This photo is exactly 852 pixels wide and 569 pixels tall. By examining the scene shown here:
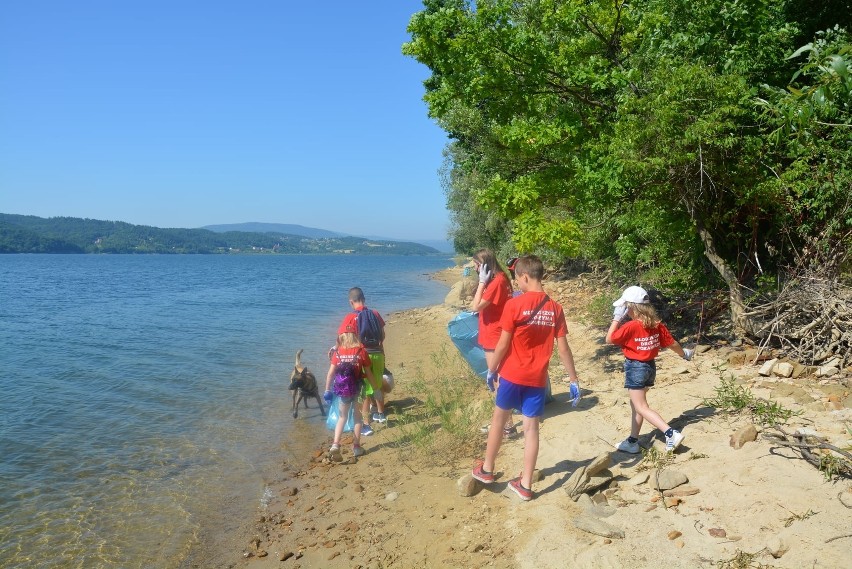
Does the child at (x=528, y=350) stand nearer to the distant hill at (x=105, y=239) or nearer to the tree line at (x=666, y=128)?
the tree line at (x=666, y=128)

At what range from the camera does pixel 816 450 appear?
4.43 m

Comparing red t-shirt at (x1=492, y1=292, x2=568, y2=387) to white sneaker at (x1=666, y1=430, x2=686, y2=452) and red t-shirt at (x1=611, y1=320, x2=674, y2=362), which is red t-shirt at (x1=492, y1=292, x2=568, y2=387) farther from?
white sneaker at (x1=666, y1=430, x2=686, y2=452)

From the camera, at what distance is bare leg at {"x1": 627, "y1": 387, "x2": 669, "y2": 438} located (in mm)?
5094

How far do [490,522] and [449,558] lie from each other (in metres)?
0.48

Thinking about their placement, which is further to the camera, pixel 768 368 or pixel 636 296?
pixel 768 368

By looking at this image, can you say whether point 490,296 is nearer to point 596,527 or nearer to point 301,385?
point 596,527

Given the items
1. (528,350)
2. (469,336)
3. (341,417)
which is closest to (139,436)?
(341,417)

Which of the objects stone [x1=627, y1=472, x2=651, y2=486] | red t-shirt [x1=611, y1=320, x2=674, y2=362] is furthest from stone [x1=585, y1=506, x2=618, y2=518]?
red t-shirt [x1=611, y1=320, x2=674, y2=362]

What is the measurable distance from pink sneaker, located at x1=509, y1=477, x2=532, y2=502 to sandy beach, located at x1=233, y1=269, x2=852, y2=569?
0.19ft

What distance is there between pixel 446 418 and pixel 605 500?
2.67 meters

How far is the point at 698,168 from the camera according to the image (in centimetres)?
724

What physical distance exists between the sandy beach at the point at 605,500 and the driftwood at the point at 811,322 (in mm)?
419

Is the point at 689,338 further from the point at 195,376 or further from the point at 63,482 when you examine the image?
the point at 195,376

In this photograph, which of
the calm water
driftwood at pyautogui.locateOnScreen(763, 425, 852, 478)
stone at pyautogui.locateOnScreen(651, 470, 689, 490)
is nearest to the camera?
driftwood at pyautogui.locateOnScreen(763, 425, 852, 478)
